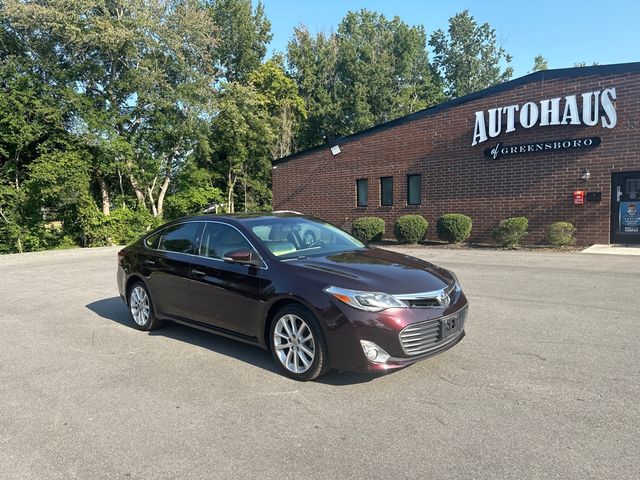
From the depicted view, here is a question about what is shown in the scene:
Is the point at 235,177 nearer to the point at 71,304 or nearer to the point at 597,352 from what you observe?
the point at 71,304

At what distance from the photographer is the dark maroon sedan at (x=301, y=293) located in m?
3.95

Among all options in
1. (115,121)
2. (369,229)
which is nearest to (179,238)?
(369,229)

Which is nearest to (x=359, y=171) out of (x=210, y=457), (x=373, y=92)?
(x=210, y=457)

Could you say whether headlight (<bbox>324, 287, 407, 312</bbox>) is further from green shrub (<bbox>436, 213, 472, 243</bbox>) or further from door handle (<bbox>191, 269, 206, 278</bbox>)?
green shrub (<bbox>436, 213, 472, 243</bbox>)

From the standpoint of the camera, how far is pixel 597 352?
4.86 metres

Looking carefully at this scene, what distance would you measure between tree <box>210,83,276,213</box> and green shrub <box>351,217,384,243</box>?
1343 centimetres

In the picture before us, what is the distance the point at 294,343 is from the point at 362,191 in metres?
17.0

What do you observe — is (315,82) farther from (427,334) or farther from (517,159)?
(427,334)

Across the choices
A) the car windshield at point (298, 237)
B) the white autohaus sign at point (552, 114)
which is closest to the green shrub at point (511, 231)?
the white autohaus sign at point (552, 114)

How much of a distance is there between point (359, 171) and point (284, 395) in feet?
56.8

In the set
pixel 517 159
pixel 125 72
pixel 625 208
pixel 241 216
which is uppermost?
pixel 125 72

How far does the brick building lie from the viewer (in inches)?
574

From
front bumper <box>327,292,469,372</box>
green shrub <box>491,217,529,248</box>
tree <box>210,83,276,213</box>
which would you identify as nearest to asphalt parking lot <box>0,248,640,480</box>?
front bumper <box>327,292,469,372</box>

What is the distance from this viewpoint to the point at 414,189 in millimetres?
19219
